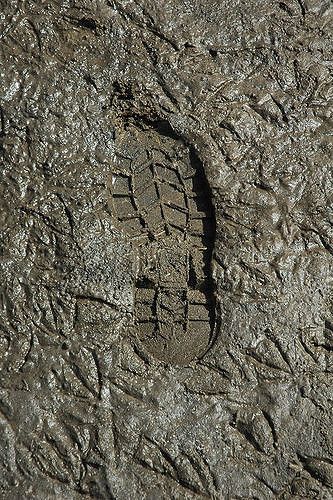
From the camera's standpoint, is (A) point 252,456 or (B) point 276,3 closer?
(A) point 252,456

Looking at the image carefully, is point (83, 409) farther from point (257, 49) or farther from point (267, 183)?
point (257, 49)

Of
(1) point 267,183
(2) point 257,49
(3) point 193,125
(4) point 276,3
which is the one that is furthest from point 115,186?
(4) point 276,3

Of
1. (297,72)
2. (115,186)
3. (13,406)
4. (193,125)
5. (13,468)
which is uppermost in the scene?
(297,72)

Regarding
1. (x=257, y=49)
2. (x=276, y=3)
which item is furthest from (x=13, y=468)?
(x=276, y=3)

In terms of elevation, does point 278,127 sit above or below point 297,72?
below
